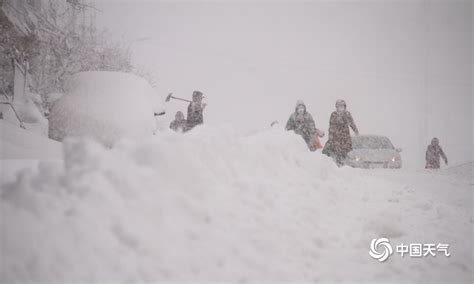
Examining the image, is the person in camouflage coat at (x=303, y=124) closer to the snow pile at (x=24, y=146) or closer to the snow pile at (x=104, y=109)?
the snow pile at (x=104, y=109)

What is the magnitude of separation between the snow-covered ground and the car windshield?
7.31m

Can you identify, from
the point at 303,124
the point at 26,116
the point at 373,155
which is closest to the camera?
the point at 303,124

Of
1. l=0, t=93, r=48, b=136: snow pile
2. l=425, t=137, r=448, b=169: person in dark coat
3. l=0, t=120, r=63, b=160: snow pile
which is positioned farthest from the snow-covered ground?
l=425, t=137, r=448, b=169: person in dark coat

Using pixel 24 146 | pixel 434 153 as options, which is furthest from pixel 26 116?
pixel 434 153

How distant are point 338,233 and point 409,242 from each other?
64 centimetres

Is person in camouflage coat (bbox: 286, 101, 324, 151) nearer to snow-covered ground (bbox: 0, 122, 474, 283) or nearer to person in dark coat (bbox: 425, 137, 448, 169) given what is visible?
snow-covered ground (bbox: 0, 122, 474, 283)

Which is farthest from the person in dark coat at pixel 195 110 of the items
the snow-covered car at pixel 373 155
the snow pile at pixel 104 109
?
the snow-covered car at pixel 373 155

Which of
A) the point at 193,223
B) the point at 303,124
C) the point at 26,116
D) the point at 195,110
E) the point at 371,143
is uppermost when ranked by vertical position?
the point at 195,110

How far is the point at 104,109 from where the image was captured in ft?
22.0

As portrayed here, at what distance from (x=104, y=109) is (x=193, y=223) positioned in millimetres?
4578

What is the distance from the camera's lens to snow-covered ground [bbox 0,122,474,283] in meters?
2.27

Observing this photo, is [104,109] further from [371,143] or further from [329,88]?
[329,88]

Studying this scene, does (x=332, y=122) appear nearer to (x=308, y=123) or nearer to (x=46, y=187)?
(x=308, y=123)

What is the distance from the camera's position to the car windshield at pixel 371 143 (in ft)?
37.6
